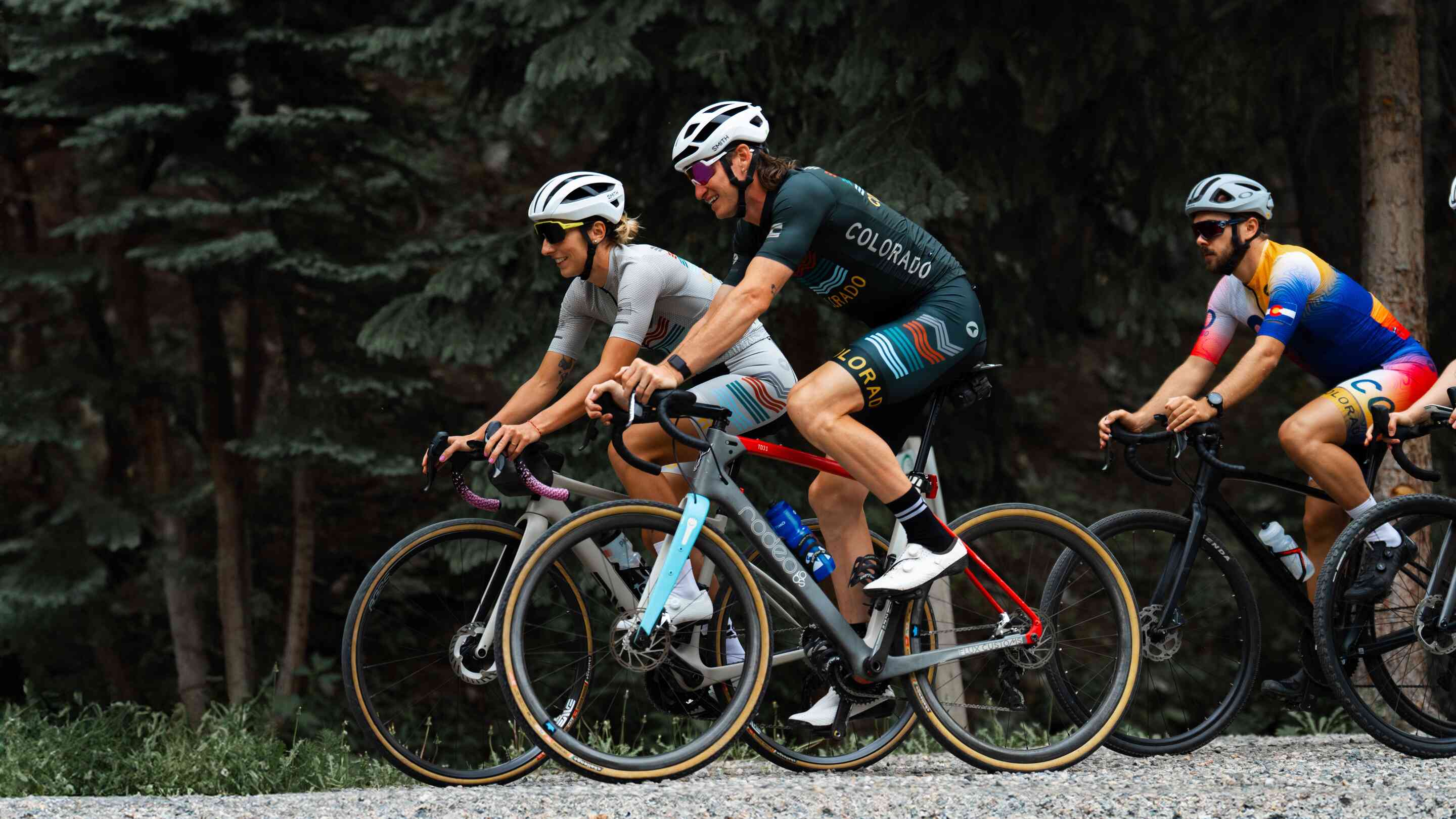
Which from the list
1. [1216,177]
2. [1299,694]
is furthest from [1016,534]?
[1216,177]

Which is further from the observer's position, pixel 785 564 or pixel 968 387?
pixel 968 387

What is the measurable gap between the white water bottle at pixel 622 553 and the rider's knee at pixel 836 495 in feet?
2.06

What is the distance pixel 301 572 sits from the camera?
38.3 ft

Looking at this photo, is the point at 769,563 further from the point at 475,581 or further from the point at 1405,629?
the point at 1405,629

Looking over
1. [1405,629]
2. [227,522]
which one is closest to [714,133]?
[1405,629]

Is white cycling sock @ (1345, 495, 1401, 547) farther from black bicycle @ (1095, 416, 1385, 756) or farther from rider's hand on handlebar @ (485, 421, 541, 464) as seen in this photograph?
rider's hand on handlebar @ (485, 421, 541, 464)

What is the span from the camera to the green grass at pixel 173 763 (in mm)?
5430

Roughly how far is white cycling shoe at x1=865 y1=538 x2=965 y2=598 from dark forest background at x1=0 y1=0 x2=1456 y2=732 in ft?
12.7

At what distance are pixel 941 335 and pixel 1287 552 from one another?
175 cm

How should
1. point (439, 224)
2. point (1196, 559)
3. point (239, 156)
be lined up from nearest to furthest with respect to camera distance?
1. point (1196, 559)
2. point (239, 156)
3. point (439, 224)

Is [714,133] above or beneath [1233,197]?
above

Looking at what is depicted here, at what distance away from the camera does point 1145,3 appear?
7.71 m

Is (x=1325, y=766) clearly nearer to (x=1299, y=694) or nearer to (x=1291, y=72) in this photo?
(x=1299, y=694)

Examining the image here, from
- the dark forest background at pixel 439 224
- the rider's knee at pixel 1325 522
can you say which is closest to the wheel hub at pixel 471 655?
the rider's knee at pixel 1325 522
